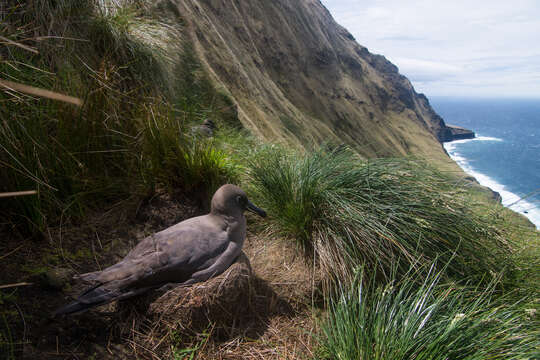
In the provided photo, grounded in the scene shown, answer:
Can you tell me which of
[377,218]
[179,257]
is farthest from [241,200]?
[377,218]

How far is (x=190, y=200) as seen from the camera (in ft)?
10.8

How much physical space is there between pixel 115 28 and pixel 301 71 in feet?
106

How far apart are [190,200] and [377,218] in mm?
1826

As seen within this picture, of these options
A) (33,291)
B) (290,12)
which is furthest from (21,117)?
(290,12)

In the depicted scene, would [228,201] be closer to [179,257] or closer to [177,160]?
[179,257]

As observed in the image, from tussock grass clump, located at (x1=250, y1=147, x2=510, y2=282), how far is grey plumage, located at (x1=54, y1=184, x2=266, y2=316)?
2.27 feet

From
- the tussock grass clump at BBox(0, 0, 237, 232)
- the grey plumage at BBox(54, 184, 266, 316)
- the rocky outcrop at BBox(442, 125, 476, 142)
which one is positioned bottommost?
the grey plumage at BBox(54, 184, 266, 316)

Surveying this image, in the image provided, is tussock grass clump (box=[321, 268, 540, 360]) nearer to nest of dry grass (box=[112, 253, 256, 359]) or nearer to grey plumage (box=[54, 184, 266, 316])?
nest of dry grass (box=[112, 253, 256, 359])

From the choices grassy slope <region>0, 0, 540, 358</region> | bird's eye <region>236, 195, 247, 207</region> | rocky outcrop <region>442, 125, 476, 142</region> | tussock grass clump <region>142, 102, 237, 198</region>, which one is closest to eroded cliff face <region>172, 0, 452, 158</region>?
grassy slope <region>0, 0, 540, 358</region>

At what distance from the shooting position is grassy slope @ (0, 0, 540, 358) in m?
2.34

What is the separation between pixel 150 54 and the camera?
14.4 ft

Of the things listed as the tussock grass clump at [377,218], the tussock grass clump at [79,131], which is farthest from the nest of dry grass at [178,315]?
the tussock grass clump at [79,131]

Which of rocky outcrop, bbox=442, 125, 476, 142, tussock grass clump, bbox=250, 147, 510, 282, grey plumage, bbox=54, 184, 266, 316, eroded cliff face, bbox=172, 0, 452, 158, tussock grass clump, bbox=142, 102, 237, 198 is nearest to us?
grey plumage, bbox=54, 184, 266, 316

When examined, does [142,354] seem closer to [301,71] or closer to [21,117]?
[21,117]
